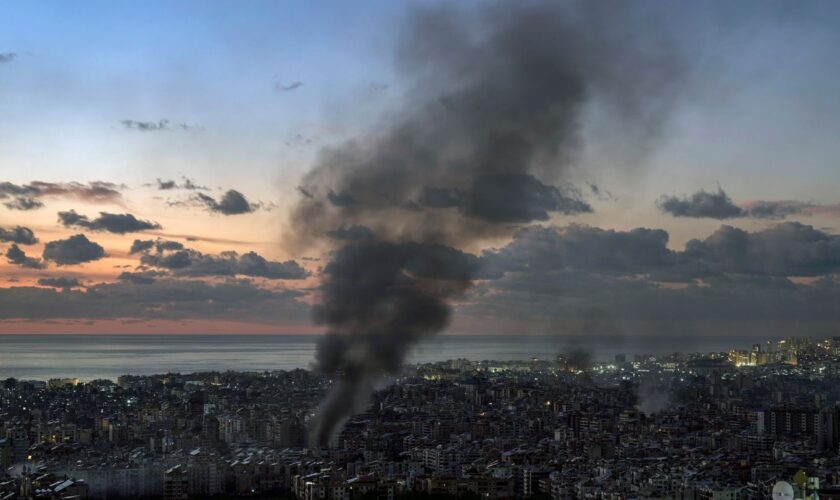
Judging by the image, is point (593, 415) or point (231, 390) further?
point (231, 390)

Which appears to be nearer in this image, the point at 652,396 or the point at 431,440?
the point at 431,440

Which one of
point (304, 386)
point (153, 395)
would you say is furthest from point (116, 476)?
point (304, 386)

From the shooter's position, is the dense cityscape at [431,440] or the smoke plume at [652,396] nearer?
the dense cityscape at [431,440]

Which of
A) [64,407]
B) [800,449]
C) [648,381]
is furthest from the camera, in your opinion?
[648,381]

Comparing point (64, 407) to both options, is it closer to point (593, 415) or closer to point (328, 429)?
point (328, 429)

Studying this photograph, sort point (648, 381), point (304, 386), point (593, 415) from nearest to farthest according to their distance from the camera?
point (593, 415) → point (304, 386) → point (648, 381)

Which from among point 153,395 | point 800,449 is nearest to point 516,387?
point 153,395

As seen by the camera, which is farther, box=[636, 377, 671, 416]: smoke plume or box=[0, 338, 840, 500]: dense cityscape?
box=[636, 377, 671, 416]: smoke plume
